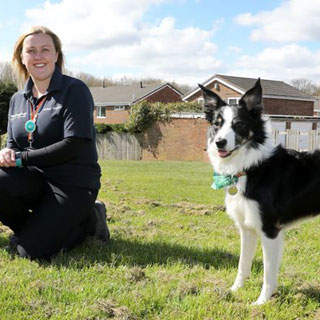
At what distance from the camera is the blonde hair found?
434 centimetres

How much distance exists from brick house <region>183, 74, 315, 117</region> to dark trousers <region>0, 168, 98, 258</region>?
30.9 m

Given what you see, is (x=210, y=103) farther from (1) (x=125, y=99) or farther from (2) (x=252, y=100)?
(1) (x=125, y=99)

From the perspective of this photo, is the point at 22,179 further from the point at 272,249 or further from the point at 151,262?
the point at 272,249

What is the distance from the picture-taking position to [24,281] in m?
3.45

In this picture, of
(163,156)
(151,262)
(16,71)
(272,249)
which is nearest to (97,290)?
(151,262)

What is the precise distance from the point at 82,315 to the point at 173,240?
87.9 inches

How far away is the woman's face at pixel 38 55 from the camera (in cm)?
427

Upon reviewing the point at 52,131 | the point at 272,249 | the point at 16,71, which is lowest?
the point at 272,249

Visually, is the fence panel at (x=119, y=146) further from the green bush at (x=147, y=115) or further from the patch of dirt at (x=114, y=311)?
the patch of dirt at (x=114, y=311)

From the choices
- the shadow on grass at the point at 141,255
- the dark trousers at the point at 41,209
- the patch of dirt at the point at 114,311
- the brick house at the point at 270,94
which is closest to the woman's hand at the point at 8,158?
the dark trousers at the point at 41,209

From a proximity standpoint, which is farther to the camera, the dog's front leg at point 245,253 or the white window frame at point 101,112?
the white window frame at point 101,112

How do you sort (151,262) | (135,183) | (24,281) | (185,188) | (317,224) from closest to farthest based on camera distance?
(24,281), (151,262), (317,224), (185,188), (135,183)

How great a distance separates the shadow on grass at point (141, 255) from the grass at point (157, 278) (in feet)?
0.04

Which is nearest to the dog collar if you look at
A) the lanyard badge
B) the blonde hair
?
the lanyard badge
